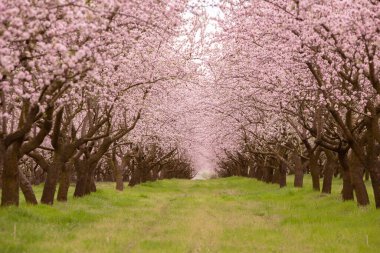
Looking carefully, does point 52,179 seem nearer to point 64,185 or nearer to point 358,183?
point 64,185

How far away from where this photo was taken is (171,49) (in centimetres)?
2675

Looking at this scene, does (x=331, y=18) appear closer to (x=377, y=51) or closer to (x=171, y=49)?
(x=377, y=51)

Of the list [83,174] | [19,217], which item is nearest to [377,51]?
[19,217]

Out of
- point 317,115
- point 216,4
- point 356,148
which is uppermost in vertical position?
point 216,4

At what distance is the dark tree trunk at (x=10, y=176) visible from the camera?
2089 centimetres

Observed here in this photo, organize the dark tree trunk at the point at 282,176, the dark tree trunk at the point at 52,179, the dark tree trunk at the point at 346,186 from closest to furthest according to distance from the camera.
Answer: the dark tree trunk at the point at 52,179
the dark tree trunk at the point at 346,186
the dark tree trunk at the point at 282,176

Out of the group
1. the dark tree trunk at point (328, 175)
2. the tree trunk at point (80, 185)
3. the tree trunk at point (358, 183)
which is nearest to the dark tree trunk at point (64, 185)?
the tree trunk at point (80, 185)

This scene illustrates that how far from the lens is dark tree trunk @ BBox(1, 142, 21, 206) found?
68.5 ft

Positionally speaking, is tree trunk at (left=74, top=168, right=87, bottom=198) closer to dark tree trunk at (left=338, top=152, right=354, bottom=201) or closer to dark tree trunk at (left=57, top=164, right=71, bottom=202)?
dark tree trunk at (left=57, top=164, right=71, bottom=202)

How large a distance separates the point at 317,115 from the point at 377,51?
295 inches

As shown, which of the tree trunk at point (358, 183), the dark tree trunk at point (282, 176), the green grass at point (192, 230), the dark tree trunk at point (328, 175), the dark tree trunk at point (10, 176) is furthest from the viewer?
the dark tree trunk at point (282, 176)

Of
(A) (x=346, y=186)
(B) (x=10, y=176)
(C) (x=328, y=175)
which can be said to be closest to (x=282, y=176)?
(C) (x=328, y=175)

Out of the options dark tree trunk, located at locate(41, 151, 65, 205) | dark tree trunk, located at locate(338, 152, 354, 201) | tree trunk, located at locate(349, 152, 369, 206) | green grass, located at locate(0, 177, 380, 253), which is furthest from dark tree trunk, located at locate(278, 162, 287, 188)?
dark tree trunk, located at locate(41, 151, 65, 205)

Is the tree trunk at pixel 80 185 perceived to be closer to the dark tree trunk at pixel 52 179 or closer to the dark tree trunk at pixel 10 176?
the dark tree trunk at pixel 52 179
